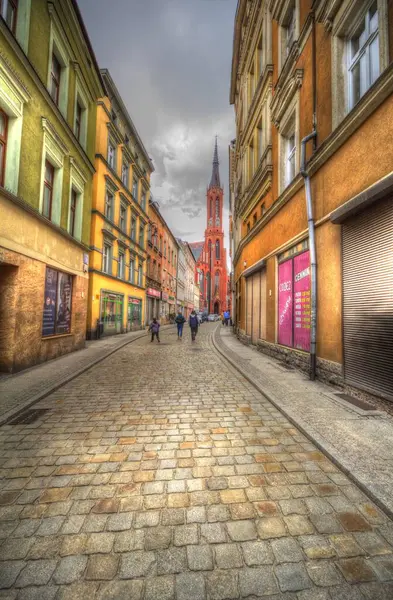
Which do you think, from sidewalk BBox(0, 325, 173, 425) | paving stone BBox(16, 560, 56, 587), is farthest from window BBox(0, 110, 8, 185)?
paving stone BBox(16, 560, 56, 587)

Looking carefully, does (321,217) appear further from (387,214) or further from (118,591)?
(118,591)

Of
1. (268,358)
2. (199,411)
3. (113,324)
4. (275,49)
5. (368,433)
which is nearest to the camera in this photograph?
(368,433)

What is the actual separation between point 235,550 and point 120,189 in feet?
69.2

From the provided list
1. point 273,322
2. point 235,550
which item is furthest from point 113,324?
point 235,550

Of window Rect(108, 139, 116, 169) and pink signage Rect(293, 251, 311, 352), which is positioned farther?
window Rect(108, 139, 116, 169)

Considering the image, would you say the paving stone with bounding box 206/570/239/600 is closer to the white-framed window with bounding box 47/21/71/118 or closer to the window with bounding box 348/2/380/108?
the window with bounding box 348/2/380/108

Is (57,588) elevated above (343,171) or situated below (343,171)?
below

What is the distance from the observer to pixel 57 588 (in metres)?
1.64

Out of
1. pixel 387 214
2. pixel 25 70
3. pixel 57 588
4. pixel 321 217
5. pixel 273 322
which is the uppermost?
pixel 25 70

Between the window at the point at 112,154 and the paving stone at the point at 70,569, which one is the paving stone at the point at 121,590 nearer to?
the paving stone at the point at 70,569

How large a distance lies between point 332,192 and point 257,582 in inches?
271

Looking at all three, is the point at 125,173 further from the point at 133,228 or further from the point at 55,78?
the point at 55,78

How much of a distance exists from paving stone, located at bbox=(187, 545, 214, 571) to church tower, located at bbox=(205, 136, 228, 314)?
71440 mm

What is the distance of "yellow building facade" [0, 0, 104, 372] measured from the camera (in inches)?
269
